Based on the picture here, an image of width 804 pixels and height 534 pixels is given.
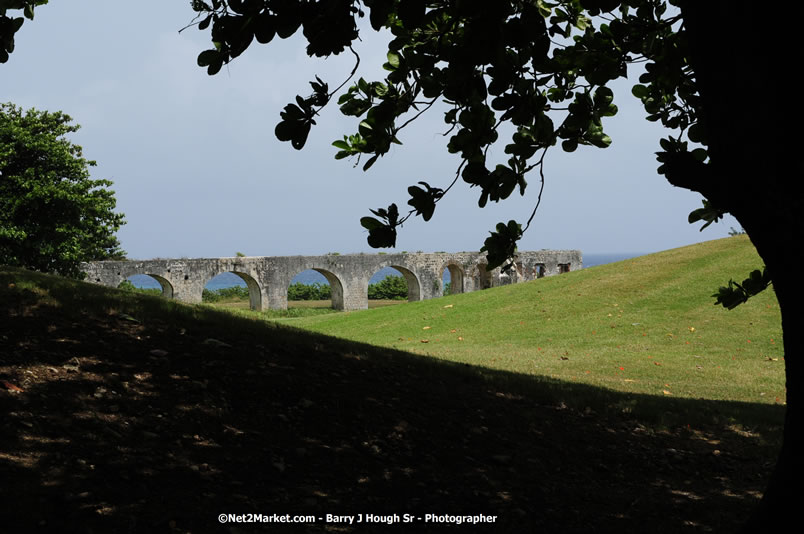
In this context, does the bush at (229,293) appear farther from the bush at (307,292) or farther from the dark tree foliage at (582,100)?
the dark tree foliage at (582,100)

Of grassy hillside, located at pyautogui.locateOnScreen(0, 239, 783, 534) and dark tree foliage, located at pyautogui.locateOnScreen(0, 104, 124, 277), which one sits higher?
dark tree foliage, located at pyautogui.locateOnScreen(0, 104, 124, 277)

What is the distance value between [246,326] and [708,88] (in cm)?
584

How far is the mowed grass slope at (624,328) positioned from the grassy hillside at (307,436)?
241cm

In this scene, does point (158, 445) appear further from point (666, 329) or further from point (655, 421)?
point (666, 329)

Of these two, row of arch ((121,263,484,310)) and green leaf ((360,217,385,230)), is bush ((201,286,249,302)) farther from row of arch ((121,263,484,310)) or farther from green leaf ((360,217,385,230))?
green leaf ((360,217,385,230))

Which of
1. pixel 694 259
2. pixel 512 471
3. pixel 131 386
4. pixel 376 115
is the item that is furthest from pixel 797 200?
pixel 694 259

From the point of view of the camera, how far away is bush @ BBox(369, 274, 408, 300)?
44812mm

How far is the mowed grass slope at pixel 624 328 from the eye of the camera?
35.4 ft

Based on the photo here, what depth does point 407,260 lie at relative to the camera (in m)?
37.3

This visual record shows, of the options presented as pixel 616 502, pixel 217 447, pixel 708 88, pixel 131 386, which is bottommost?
pixel 616 502

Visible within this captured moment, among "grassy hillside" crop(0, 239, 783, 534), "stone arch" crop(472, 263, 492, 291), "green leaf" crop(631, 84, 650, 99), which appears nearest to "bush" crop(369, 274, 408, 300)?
"stone arch" crop(472, 263, 492, 291)

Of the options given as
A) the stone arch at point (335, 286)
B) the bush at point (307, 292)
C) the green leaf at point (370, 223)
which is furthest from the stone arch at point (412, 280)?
the green leaf at point (370, 223)

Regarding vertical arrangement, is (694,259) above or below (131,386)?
above

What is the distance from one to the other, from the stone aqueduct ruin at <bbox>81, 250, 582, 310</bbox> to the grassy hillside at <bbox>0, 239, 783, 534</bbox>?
24.3 m
